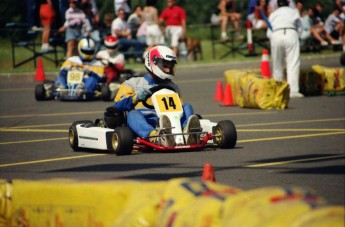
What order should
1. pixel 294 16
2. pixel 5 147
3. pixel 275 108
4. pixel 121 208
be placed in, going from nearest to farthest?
pixel 121 208, pixel 5 147, pixel 275 108, pixel 294 16

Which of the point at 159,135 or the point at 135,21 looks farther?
the point at 135,21

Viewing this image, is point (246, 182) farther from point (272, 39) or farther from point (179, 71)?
point (179, 71)

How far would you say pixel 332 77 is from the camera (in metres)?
22.2

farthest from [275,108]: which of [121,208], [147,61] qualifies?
[121,208]

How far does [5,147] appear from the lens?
1457 centimetres

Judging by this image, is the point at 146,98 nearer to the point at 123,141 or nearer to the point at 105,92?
the point at 123,141

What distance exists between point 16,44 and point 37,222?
2275 centimetres

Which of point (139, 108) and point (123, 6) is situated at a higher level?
point (123, 6)

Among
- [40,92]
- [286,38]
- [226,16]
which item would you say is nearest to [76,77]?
[40,92]

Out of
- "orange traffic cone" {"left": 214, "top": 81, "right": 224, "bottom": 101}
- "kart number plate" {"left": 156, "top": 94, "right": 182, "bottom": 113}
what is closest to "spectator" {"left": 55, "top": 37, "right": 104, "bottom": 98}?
"orange traffic cone" {"left": 214, "top": 81, "right": 224, "bottom": 101}

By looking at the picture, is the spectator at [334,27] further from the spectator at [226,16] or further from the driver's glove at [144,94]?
the driver's glove at [144,94]

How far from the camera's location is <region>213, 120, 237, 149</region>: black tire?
13258 millimetres

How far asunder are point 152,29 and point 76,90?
7854 millimetres

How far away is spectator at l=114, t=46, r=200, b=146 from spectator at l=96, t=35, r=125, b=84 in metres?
8.77
